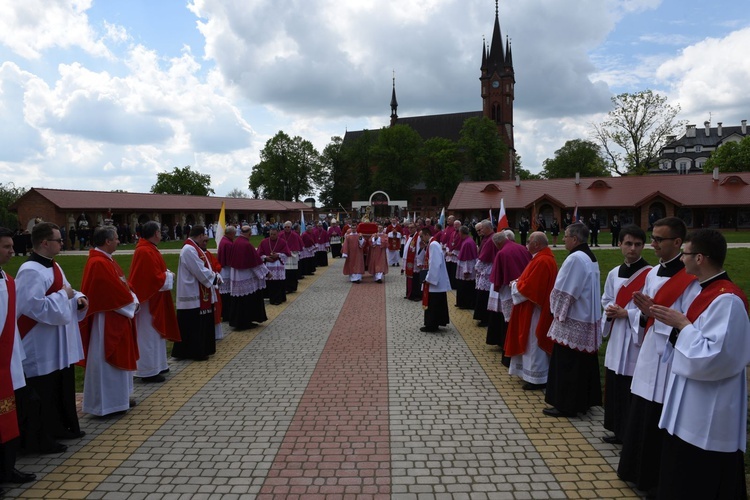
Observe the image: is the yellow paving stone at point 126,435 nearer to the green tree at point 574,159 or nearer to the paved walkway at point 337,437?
the paved walkway at point 337,437

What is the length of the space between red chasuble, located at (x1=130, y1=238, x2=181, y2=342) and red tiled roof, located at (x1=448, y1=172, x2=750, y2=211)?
3890 cm

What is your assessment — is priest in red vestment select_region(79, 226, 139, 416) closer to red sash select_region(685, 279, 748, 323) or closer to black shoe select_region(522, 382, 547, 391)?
black shoe select_region(522, 382, 547, 391)

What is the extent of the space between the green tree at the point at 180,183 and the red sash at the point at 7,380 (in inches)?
3283

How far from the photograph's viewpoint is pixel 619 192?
4188 cm

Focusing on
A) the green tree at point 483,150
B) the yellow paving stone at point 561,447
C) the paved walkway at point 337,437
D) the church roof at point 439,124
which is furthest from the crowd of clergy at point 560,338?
the church roof at point 439,124

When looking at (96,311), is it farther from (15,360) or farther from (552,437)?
(552,437)

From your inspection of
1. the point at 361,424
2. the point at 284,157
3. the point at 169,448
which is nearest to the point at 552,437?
the point at 361,424

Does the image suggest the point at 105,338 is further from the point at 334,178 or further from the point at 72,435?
the point at 334,178

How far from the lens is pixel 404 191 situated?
72.0 metres

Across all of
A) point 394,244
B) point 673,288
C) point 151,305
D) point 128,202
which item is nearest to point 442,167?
point 128,202

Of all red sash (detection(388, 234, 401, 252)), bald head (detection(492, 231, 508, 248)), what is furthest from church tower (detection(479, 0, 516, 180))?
bald head (detection(492, 231, 508, 248))

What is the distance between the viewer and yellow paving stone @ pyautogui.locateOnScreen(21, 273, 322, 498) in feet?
13.5

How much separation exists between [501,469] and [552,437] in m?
0.92

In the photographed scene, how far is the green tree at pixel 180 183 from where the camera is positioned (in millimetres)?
82375
